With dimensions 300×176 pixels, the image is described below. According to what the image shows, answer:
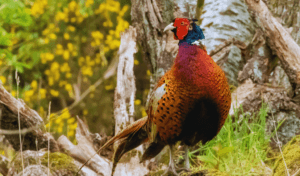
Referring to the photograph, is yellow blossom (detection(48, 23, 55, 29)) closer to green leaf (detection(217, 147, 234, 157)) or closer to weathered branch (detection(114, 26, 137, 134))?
weathered branch (detection(114, 26, 137, 134))

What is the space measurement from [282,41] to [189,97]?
158 cm

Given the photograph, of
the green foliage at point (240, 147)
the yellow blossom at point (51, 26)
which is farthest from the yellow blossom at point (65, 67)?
the green foliage at point (240, 147)

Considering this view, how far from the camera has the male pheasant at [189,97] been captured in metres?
2.40

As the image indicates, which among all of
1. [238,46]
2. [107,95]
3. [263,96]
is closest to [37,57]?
[107,95]

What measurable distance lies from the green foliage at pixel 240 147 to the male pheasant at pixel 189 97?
0.49 meters

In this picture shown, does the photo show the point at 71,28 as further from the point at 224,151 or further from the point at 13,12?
the point at 224,151

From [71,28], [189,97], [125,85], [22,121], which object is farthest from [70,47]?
[189,97]

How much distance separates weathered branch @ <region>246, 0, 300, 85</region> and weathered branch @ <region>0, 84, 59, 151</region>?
2.41 m

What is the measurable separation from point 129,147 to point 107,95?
196 inches

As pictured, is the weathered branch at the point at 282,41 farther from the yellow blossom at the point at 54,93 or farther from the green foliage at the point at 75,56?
the yellow blossom at the point at 54,93

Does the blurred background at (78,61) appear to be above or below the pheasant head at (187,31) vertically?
below

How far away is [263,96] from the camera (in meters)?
3.75

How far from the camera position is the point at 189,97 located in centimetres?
242

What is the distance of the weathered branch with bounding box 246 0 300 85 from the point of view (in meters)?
3.36
